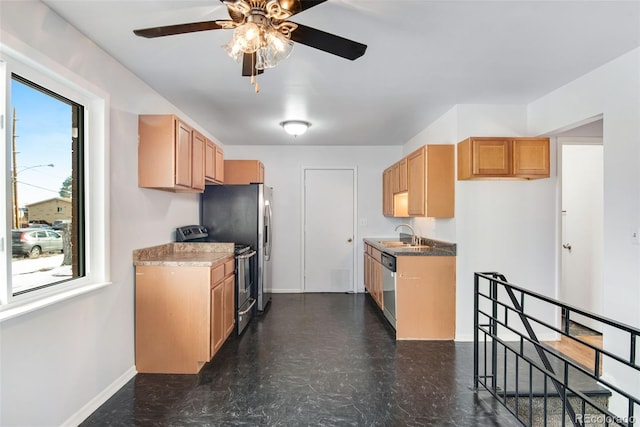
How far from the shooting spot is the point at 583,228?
3938 mm

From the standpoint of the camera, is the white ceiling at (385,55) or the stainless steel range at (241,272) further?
the stainless steel range at (241,272)

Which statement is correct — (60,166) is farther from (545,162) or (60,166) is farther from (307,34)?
(545,162)

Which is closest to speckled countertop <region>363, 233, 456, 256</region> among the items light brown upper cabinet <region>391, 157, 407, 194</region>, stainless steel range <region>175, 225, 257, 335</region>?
light brown upper cabinet <region>391, 157, 407, 194</region>

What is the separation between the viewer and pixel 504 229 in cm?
329

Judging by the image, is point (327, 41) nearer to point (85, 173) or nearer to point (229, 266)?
point (85, 173)

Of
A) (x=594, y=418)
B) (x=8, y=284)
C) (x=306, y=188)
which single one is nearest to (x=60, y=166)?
(x=8, y=284)

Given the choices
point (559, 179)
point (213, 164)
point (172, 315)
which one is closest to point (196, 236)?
point (213, 164)

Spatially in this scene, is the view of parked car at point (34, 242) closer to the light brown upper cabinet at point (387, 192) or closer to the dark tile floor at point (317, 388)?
the dark tile floor at point (317, 388)

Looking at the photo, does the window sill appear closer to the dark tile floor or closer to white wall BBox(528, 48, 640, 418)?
the dark tile floor

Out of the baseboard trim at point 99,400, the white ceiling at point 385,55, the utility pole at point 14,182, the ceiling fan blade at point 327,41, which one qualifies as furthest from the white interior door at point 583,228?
the utility pole at point 14,182

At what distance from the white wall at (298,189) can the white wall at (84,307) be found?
7.47 feet

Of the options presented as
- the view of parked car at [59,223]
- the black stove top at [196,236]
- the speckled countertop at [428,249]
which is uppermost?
the view of parked car at [59,223]

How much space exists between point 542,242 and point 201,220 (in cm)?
387

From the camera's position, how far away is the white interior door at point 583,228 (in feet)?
12.5
